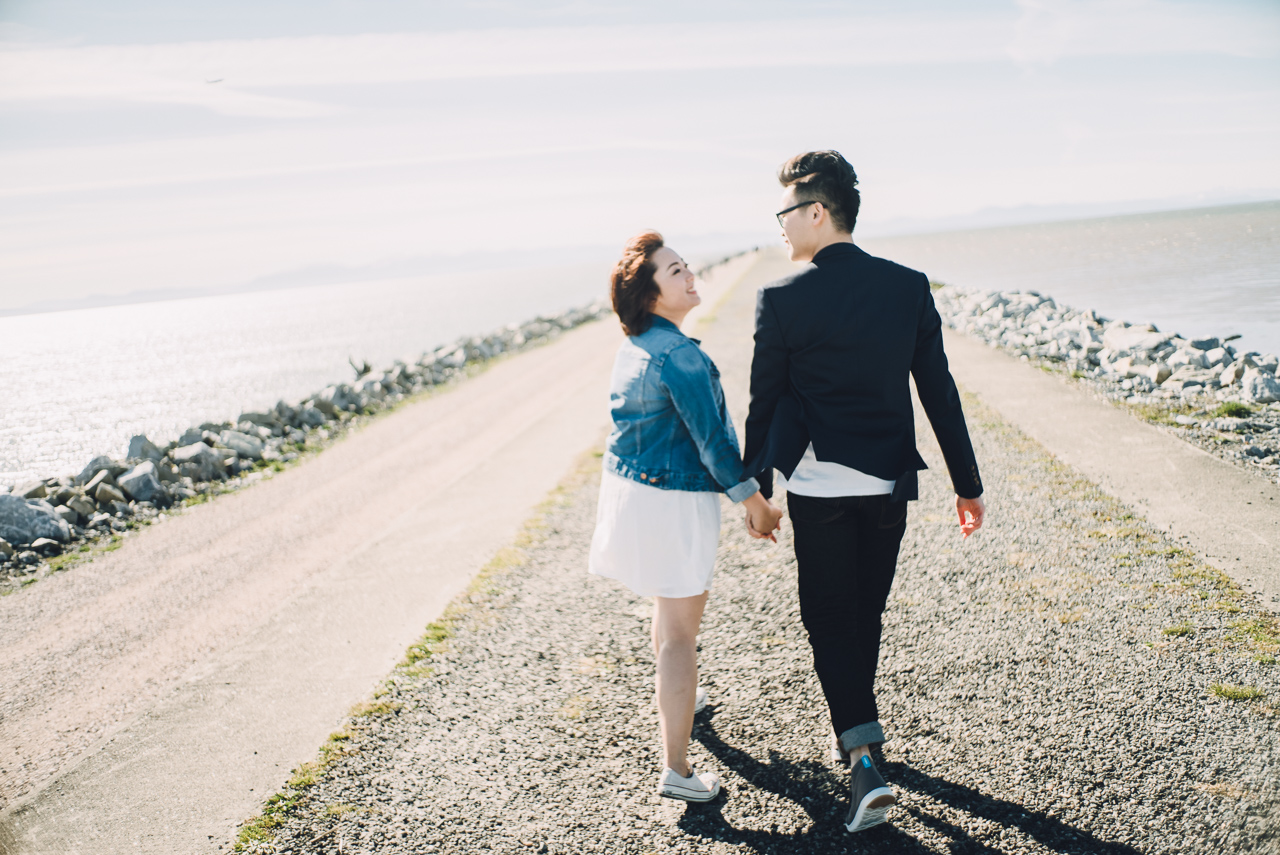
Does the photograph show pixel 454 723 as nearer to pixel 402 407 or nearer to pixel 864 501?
pixel 864 501

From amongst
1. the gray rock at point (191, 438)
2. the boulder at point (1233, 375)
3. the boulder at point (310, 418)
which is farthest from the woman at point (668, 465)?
the boulder at point (310, 418)

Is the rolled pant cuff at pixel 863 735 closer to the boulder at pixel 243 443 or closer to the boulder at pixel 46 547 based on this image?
the boulder at pixel 46 547

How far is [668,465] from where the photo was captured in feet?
9.99

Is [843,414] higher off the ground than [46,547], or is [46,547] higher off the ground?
[843,414]

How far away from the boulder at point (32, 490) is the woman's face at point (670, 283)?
37.7 ft

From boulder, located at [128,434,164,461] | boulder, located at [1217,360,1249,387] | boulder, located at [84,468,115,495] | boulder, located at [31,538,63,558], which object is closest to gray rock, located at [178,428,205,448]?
boulder, located at [128,434,164,461]

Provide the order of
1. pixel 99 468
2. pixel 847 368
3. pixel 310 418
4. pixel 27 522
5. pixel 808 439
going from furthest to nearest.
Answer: pixel 310 418 → pixel 99 468 → pixel 27 522 → pixel 808 439 → pixel 847 368

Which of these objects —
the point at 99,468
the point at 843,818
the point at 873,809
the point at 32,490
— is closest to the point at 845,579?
the point at 873,809

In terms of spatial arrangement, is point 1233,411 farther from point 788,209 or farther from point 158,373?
point 158,373

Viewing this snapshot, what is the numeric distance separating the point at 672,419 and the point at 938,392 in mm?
1032

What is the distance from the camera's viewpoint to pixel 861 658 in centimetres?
299

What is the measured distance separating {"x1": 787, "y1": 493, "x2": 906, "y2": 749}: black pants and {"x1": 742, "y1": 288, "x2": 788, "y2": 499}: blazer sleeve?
0.27 m

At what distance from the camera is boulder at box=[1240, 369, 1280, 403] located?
9289mm

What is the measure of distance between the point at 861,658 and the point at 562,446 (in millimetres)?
8893
